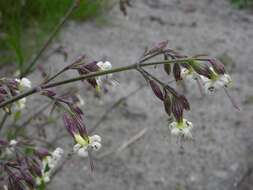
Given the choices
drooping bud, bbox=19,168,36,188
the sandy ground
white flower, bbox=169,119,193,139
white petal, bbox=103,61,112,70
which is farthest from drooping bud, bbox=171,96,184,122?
the sandy ground

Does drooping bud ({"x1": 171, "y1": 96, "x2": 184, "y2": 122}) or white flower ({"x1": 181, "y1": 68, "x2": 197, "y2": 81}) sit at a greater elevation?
white flower ({"x1": 181, "y1": 68, "x2": 197, "y2": 81})

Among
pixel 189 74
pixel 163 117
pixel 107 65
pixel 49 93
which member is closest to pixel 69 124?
→ pixel 49 93

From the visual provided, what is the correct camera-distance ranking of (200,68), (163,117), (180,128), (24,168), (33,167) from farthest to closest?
(163,117), (33,167), (24,168), (180,128), (200,68)

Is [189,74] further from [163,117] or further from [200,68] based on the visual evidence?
[163,117]

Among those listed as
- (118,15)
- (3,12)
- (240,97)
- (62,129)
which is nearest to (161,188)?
(62,129)

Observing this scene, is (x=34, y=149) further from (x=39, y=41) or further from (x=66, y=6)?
(x=66, y=6)

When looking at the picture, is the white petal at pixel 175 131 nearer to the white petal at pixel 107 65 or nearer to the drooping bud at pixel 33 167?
the white petal at pixel 107 65

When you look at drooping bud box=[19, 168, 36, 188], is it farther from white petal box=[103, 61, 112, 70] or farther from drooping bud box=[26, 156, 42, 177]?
white petal box=[103, 61, 112, 70]

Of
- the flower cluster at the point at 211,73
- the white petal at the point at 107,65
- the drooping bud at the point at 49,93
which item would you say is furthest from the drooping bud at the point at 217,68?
the drooping bud at the point at 49,93
